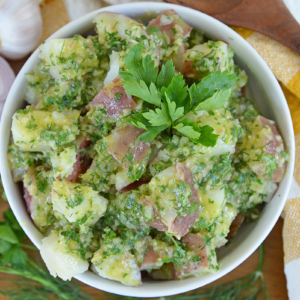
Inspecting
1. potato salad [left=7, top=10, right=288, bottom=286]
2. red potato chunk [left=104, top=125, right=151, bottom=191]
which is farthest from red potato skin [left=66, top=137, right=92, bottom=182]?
red potato chunk [left=104, top=125, right=151, bottom=191]

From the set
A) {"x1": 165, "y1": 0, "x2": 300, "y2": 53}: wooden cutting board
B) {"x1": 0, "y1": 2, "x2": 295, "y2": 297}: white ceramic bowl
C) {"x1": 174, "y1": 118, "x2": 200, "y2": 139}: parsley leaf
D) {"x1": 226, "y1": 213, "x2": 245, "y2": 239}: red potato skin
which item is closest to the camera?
{"x1": 174, "y1": 118, "x2": 200, "y2": 139}: parsley leaf

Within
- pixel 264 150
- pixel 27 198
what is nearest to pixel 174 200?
pixel 264 150

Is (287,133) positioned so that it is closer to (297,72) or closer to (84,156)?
(297,72)

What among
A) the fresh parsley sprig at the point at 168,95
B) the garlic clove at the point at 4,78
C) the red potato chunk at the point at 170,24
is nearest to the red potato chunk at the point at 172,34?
the red potato chunk at the point at 170,24

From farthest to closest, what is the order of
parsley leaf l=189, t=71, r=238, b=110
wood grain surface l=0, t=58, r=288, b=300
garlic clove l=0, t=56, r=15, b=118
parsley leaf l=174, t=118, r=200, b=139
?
wood grain surface l=0, t=58, r=288, b=300 < garlic clove l=0, t=56, r=15, b=118 < parsley leaf l=189, t=71, r=238, b=110 < parsley leaf l=174, t=118, r=200, b=139

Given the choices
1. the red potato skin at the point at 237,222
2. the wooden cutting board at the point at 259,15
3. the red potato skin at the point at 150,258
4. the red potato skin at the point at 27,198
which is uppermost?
the wooden cutting board at the point at 259,15

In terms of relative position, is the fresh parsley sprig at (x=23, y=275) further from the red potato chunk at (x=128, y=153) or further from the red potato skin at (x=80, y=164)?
the red potato chunk at (x=128, y=153)

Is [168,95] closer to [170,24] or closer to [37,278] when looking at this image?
[170,24]

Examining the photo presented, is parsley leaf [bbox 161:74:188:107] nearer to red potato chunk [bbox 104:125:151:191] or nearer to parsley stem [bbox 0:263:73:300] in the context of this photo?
red potato chunk [bbox 104:125:151:191]

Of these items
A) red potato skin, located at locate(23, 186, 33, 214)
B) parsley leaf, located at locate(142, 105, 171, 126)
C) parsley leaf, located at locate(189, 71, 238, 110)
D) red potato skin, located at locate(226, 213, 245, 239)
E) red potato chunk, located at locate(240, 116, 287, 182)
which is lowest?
red potato skin, located at locate(226, 213, 245, 239)
